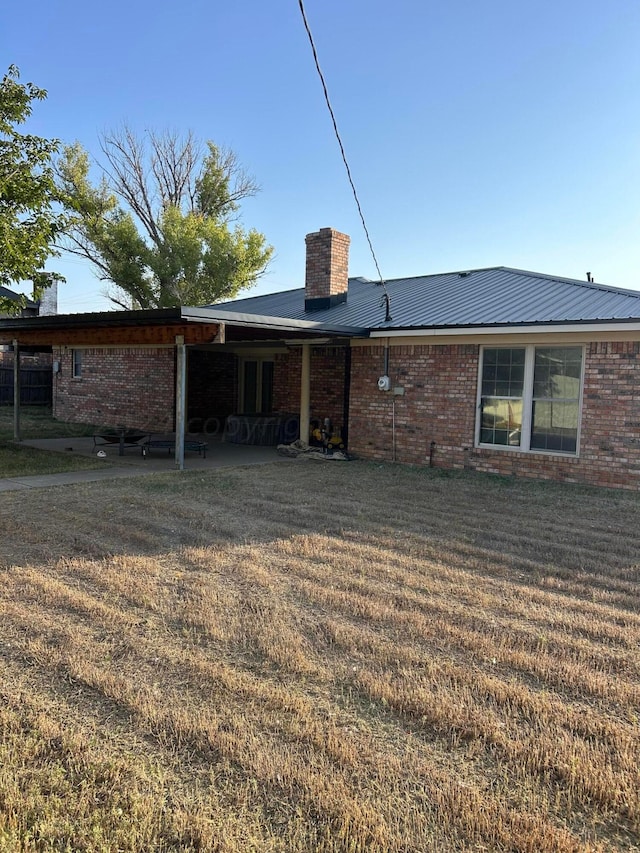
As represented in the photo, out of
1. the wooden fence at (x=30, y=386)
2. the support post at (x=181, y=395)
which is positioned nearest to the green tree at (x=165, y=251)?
the wooden fence at (x=30, y=386)

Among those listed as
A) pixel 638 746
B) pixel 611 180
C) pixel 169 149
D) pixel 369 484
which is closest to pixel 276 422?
pixel 369 484

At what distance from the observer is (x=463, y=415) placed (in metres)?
10.8

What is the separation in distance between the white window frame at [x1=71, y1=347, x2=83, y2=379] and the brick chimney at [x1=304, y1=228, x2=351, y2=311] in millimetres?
8325

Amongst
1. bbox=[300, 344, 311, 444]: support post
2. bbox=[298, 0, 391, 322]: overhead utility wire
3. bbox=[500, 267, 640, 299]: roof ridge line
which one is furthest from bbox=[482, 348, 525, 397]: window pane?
bbox=[300, 344, 311, 444]: support post

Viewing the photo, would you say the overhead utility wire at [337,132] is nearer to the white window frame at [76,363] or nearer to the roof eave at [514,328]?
the roof eave at [514,328]

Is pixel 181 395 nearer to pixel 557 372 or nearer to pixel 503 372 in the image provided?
Result: pixel 503 372

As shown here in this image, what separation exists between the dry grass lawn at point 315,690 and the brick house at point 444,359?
3603 millimetres

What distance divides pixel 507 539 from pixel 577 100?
8225 millimetres

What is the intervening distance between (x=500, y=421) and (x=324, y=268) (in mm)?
5787

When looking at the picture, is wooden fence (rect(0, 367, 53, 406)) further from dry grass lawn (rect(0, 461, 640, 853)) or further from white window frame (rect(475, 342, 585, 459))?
dry grass lawn (rect(0, 461, 640, 853))

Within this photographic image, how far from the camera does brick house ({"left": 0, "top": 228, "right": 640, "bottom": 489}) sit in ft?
30.6

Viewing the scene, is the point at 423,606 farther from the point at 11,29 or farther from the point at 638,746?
the point at 11,29

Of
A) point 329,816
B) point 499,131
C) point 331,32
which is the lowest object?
point 329,816

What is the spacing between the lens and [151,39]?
10117 millimetres
